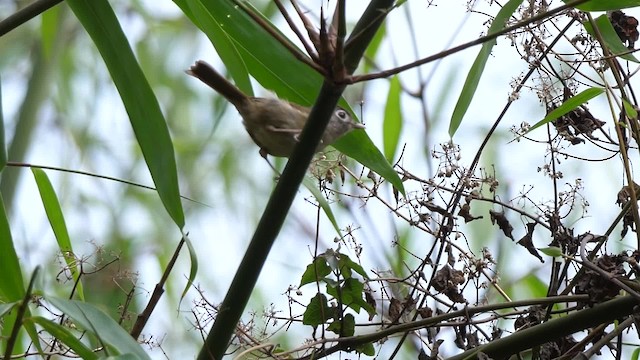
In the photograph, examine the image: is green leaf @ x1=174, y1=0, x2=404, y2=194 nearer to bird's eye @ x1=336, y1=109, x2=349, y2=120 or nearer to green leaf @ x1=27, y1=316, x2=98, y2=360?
bird's eye @ x1=336, y1=109, x2=349, y2=120

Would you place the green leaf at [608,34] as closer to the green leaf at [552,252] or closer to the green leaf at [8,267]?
the green leaf at [552,252]

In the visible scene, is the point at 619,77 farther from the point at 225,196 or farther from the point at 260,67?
the point at 225,196

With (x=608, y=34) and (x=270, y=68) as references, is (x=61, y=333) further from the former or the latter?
(x=608, y=34)

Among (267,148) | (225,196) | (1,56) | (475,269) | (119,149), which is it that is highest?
(1,56)

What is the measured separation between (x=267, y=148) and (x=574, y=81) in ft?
1.59

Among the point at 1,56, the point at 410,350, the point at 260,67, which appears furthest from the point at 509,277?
the point at 1,56

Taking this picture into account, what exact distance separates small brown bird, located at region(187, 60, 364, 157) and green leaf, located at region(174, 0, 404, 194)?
20 centimetres

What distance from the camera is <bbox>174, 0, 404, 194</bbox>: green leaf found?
1029 mm

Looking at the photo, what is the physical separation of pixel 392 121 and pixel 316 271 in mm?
517

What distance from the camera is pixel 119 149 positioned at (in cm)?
277

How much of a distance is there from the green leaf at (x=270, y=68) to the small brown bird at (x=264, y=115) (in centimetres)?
20

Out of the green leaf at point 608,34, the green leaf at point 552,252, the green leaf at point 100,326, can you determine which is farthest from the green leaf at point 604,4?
the green leaf at point 100,326

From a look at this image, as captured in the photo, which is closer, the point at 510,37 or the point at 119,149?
the point at 510,37

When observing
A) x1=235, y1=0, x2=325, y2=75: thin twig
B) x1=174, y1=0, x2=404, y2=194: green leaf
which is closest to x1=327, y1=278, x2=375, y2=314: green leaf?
x1=174, y1=0, x2=404, y2=194: green leaf
